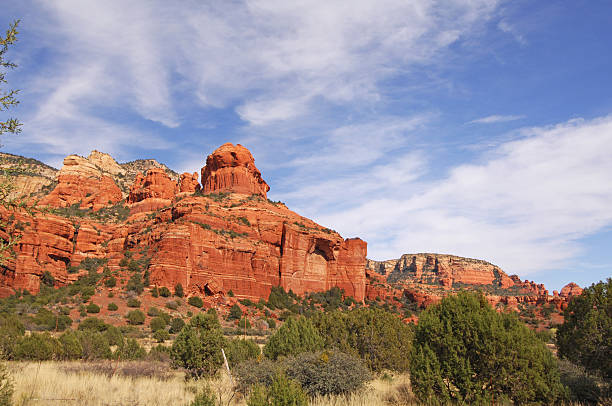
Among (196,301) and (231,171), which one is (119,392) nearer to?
(196,301)

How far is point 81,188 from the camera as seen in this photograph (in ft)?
333

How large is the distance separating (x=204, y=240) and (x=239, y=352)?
43.1m

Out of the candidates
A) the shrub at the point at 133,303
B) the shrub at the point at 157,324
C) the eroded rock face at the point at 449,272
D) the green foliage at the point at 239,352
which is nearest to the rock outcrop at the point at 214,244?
the shrub at the point at 133,303

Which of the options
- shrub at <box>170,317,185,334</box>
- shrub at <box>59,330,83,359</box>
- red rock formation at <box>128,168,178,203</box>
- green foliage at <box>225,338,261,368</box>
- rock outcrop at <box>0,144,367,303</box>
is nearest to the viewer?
green foliage at <box>225,338,261,368</box>

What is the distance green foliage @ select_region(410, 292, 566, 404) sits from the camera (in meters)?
11.3

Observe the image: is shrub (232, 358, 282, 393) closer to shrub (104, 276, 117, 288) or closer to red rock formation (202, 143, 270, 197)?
shrub (104, 276, 117, 288)

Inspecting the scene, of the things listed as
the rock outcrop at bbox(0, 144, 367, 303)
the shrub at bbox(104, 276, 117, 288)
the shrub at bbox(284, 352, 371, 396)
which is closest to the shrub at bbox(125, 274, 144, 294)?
the rock outcrop at bbox(0, 144, 367, 303)

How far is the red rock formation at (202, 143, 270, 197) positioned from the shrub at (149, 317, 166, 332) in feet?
143

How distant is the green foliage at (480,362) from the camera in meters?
11.3

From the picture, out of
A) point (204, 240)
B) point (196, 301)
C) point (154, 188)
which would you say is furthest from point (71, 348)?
point (154, 188)

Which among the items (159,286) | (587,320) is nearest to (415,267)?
(159,286)

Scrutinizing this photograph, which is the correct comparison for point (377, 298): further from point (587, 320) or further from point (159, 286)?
point (587, 320)

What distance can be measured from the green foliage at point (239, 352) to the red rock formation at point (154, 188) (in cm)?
8404

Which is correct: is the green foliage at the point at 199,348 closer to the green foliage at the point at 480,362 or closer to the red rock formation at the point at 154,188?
the green foliage at the point at 480,362
